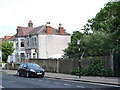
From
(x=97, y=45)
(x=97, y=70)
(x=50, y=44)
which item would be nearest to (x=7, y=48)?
(x=50, y=44)

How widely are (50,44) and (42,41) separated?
1888mm

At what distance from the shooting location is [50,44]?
53312 mm

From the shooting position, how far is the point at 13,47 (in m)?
63.5

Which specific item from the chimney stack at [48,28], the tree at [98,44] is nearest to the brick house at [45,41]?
the chimney stack at [48,28]

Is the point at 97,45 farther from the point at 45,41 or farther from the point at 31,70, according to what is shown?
the point at 45,41

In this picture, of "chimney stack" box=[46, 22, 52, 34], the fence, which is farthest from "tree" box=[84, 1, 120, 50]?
"chimney stack" box=[46, 22, 52, 34]

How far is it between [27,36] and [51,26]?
5479mm

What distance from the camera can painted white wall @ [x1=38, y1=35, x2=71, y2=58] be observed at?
52125mm

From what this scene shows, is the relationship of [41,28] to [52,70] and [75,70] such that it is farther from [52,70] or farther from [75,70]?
[75,70]

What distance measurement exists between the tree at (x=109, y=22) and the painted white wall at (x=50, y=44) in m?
12.5

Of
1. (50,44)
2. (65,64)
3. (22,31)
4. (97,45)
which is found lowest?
(65,64)

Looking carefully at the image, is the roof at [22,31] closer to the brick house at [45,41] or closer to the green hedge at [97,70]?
the brick house at [45,41]

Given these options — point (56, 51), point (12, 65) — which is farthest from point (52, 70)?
point (56, 51)

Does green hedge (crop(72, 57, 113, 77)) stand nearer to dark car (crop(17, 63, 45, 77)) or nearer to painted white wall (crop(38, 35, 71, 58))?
dark car (crop(17, 63, 45, 77))
